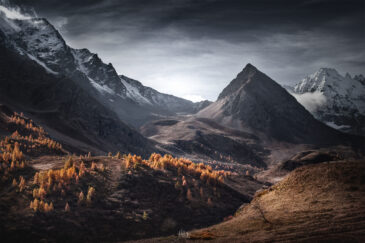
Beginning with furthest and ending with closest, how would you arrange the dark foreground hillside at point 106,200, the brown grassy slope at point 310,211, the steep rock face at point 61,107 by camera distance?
the steep rock face at point 61,107 → the dark foreground hillside at point 106,200 → the brown grassy slope at point 310,211

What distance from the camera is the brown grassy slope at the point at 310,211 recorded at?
20306mm

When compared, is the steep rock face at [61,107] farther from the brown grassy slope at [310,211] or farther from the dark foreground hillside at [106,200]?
the brown grassy slope at [310,211]

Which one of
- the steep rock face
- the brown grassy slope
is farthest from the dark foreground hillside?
the steep rock face

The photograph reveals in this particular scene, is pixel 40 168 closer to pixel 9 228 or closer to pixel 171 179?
pixel 9 228

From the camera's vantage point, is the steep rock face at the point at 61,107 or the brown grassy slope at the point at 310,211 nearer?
the brown grassy slope at the point at 310,211

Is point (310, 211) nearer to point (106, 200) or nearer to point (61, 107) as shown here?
point (106, 200)

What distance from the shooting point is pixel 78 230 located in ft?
107

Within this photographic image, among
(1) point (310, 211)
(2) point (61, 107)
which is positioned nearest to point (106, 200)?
(1) point (310, 211)

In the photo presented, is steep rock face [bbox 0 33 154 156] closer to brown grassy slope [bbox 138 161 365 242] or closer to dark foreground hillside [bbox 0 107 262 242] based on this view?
dark foreground hillside [bbox 0 107 262 242]

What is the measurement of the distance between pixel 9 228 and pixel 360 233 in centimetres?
3444

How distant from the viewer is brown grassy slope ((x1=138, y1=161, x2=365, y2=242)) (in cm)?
2031

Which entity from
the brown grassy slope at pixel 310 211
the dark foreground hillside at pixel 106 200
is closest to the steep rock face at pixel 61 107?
the dark foreground hillside at pixel 106 200

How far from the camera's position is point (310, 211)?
25484 millimetres

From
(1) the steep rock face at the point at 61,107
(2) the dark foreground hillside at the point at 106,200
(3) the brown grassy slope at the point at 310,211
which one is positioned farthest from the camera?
(1) the steep rock face at the point at 61,107
